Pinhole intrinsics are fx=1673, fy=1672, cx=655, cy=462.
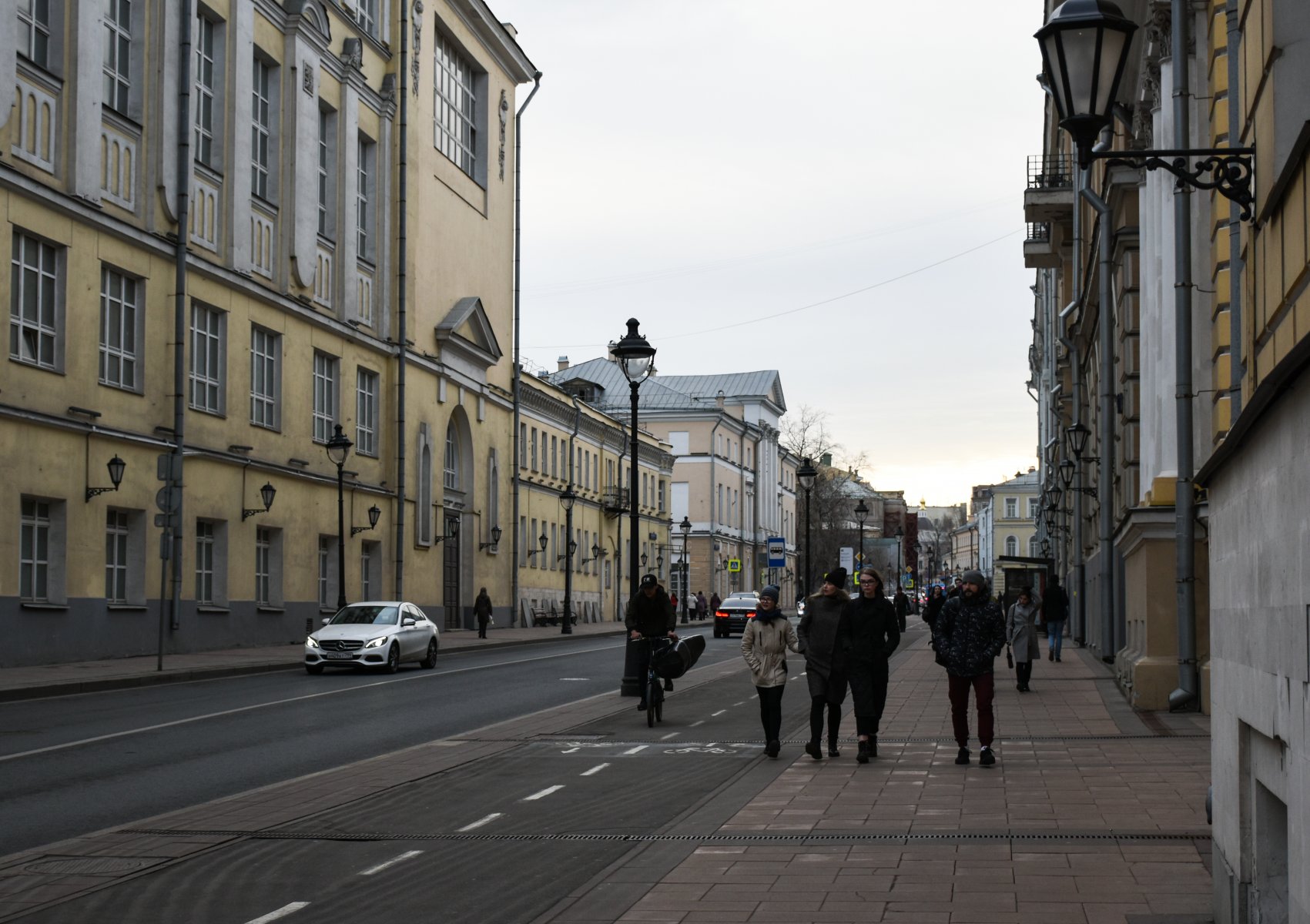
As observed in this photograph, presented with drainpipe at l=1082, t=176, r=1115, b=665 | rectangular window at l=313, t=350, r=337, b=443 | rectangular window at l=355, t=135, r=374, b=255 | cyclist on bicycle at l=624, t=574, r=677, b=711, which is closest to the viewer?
cyclist on bicycle at l=624, t=574, r=677, b=711

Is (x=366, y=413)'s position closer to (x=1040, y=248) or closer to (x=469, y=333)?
(x=469, y=333)

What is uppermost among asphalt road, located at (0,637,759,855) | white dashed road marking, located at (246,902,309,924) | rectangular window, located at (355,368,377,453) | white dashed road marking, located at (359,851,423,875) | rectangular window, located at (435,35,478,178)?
rectangular window, located at (435,35,478,178)

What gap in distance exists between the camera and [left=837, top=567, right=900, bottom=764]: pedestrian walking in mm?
14531

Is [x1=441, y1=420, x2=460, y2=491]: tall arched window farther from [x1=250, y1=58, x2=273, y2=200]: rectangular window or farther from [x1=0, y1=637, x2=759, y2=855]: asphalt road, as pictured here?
[x1=0, y1=637, x2=759, y2=855]: asphalt road

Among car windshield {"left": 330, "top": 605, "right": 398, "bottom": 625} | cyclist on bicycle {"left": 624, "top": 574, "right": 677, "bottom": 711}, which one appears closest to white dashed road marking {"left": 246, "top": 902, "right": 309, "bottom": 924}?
cyclist on bicycle {"left": 624, "top": 574, "right": 677, "bottom": 711}

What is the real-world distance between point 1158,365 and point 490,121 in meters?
42.3

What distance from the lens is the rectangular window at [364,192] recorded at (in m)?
47.8

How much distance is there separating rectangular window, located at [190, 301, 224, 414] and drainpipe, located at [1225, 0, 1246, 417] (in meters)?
27.4

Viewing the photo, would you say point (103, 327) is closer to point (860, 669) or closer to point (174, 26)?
point (174, 26)

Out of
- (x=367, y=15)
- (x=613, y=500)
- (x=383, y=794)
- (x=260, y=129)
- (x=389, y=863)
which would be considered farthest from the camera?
(x=613, y=500)

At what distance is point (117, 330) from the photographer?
1281 inches

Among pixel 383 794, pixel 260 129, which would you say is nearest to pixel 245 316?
pixel 260 129

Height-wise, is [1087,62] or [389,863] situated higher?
[1087,62]

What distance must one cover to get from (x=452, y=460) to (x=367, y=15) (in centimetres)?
1521
